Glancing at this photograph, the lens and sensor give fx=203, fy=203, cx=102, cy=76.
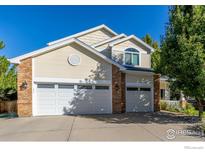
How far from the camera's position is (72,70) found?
42.1 ft

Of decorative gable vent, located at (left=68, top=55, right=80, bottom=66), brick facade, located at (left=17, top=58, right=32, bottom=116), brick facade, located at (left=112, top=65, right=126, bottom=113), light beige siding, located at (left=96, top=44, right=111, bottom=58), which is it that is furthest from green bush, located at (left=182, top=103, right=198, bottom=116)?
brick facade, located at (left=17, top=58, right=32, bottom=116)

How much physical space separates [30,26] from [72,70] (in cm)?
358

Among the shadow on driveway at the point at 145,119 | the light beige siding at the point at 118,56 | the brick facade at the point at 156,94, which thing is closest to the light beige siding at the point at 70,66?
the light beige siding at the point at 118,56

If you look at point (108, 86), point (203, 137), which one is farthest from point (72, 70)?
point (203, 137)

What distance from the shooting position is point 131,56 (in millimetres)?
15883

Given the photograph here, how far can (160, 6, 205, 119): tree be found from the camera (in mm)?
9580

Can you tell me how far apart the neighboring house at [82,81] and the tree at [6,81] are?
469 centimetres

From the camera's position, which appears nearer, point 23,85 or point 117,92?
point 23,85

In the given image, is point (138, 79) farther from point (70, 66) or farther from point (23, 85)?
point (23, 85)

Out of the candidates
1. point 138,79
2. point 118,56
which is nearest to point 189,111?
point 138,79

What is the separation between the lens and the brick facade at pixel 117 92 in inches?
538

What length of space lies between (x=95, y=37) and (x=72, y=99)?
7284mm

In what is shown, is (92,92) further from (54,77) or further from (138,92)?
(138,92)

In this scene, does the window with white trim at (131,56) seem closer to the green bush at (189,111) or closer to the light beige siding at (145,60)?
the light beige siding at (145,60)
